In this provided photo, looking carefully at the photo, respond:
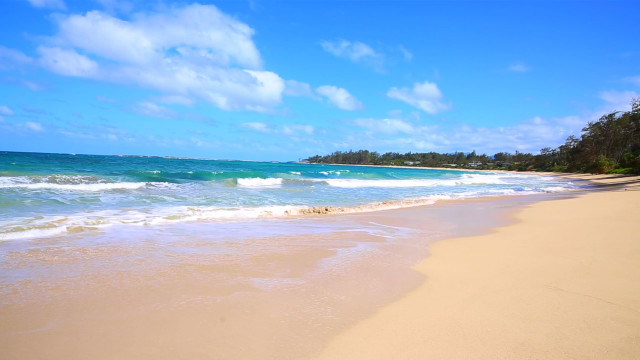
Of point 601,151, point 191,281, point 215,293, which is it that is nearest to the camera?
point 215,293

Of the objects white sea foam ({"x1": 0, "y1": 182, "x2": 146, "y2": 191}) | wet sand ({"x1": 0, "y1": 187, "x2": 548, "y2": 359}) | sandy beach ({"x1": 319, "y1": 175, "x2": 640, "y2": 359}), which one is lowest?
wet sand ({"x1": 0, "y1": 187, "x2": 548, "y2": 359})

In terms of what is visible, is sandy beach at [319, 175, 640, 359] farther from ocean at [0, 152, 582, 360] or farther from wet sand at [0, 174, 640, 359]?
ocean at [0, 152, 582, 360]

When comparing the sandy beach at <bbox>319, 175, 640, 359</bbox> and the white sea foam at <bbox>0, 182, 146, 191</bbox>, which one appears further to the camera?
the white sea foam at <bbox>0, 182, 146, 191</bbox>

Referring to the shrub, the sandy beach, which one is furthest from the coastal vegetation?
the sandy beach

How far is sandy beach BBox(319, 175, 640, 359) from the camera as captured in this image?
7.98 ft

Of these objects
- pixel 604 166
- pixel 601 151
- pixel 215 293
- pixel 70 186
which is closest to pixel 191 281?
pixel 215 293

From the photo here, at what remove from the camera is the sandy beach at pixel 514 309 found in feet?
7.98

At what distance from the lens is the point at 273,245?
5766 mm

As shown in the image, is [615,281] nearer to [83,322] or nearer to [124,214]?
[83,322]

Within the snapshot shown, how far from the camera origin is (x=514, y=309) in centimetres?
312

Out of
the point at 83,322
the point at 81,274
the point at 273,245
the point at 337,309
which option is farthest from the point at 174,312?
the point at 273,245

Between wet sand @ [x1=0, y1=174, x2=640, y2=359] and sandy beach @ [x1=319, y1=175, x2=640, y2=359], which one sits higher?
sandy beach @ [x1=319, y1=175, x2=640, y2=359]

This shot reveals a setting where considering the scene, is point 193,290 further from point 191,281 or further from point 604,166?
point 604,166

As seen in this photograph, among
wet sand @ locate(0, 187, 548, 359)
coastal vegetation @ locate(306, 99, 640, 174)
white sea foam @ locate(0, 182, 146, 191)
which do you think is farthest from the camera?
coastal vegetation @ locate(306, 99, 640, 174)
